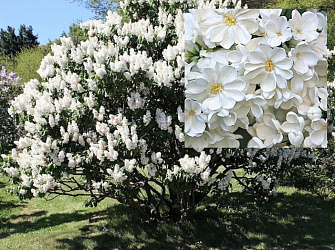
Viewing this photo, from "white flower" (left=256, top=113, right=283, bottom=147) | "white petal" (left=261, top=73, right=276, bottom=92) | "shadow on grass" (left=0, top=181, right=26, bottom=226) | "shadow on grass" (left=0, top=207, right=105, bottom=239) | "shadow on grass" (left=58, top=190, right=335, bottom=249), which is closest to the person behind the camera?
"white petal" (left=261, top=73, right=276, bottom=92)

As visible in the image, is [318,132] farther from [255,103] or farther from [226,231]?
[226,231]

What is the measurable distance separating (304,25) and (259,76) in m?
0.71

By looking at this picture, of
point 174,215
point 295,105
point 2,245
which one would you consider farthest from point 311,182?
point 2,245

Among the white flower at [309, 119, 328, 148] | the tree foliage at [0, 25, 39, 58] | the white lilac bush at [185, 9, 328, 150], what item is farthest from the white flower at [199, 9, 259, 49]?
the tree foliage at [0, 25, 39, 58]

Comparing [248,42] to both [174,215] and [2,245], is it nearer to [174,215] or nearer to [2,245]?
[174,215]

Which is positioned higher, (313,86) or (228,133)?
(313,86)

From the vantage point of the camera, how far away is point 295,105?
3428 millimetres

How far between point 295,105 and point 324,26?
36.6 inches

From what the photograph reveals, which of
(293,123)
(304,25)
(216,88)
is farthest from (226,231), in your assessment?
(304,25)

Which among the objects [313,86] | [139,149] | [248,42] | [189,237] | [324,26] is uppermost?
[324,26]

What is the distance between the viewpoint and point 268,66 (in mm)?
3246

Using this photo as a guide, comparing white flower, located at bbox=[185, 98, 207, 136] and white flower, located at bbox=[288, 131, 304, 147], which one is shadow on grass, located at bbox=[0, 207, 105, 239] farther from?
white flower, located at bbox=[288, 131, 304, 147]

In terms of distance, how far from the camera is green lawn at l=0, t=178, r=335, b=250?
18.2ft

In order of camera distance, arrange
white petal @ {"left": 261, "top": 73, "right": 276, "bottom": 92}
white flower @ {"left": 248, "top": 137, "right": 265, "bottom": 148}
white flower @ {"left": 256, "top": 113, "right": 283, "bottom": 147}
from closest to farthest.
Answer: white petal @ {"left": 261, "top": 73, "right": 276, "bottom": 92} → white flower @ {"left": 256, "top": 113, "right": 283, "bottom": 147} → white flower @ {"left": 248, "top": 137, "right": 265, "bottom": 148}
